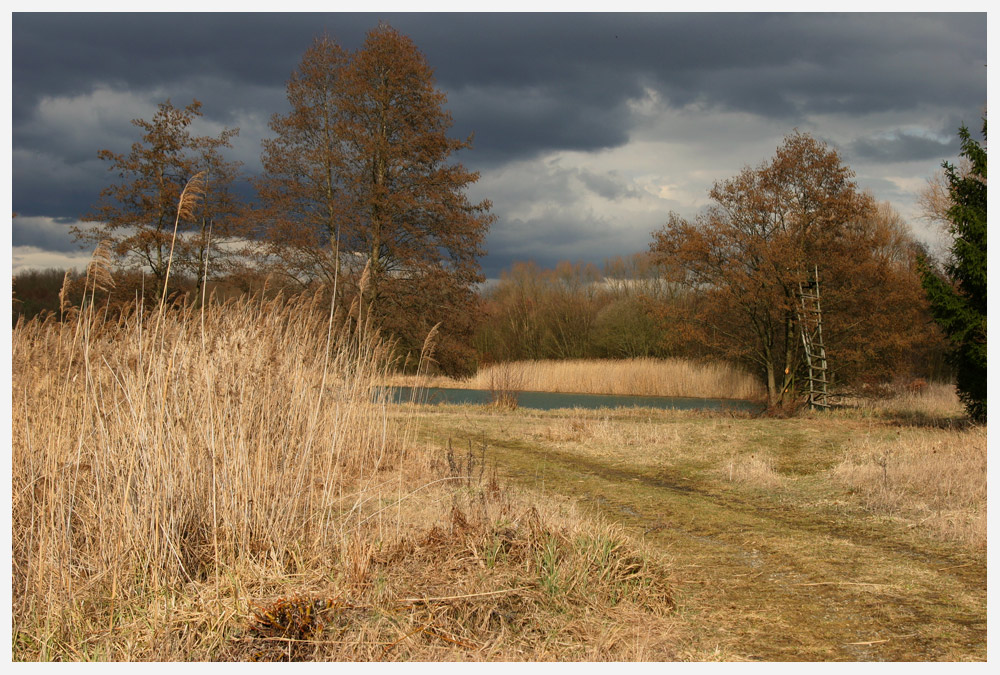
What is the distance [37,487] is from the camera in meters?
4.00

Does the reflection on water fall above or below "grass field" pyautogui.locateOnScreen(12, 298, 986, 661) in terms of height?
below

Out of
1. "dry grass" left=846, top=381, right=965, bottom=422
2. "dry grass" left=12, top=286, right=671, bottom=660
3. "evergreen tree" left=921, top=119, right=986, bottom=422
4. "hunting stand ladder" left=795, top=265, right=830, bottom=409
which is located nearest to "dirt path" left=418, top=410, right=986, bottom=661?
"dry grass" left=12, top=286, right=671, bottom=660

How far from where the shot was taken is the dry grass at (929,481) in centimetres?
510

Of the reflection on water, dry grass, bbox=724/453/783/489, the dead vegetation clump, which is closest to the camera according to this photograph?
the dead vegetation clump

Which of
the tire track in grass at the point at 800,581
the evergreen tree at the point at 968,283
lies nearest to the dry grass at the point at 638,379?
the evergreen tree at the point at 968,283

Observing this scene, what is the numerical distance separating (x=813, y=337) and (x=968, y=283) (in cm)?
607

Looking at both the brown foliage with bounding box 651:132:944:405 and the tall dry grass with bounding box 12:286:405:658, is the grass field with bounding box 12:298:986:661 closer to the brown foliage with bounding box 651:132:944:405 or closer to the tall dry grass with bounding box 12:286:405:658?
the tall dry grass with bounding box 12:286:405:658

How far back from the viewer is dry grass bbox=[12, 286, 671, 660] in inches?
113

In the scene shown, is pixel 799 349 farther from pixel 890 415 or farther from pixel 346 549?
pixel 346 549

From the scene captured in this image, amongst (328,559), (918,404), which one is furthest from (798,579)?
(918,404)

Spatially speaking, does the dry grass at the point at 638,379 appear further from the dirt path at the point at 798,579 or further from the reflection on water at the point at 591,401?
the dirt path at the point at 798,579

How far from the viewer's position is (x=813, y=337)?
1495 centimetres

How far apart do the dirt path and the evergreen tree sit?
4.36 meters

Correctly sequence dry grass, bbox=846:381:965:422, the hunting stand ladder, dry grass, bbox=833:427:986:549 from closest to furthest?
Result: dry grass, bbox=833:427:986:549 → dry grass, bbox=846:381:965:422 → the hunting stand ladder
